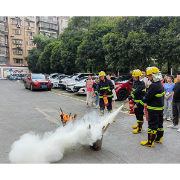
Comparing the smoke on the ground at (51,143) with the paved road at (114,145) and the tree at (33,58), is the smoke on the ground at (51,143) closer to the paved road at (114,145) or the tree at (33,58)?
the paved road at (114,145)

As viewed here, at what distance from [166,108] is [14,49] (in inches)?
2192

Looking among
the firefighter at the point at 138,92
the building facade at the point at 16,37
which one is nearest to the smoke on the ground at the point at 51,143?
the firefighter at the point at 138,92

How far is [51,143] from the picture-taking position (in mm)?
3518

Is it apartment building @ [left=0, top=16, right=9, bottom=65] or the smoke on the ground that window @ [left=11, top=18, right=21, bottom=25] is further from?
the smoke on the ground

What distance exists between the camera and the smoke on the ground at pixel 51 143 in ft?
10.6

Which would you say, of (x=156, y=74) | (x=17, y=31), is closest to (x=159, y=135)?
(x=156, y=74)

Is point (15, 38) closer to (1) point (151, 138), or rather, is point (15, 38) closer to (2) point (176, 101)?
(2) point (176, 101)

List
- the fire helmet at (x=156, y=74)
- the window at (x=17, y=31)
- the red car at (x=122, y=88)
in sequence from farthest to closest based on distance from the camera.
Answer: the window at (x=17, y=31) → the red car at (x=122, y=88) → the fire helmet at (x=156, y=74)

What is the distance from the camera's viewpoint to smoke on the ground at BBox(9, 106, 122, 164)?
324 cm

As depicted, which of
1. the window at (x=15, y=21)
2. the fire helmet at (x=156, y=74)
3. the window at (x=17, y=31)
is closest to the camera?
the fire helmet at (x=156, y=74)

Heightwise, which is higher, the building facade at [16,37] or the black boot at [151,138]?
the building facade at [16,37]

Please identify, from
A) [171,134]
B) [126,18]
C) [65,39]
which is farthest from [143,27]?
[65,39]

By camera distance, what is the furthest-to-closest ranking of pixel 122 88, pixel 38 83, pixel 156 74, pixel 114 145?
pixel 38 83 → pixel 122 88 → pixel 114 145 → pixel 156 74

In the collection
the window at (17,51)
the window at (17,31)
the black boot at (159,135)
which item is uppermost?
the window at (17,31)
